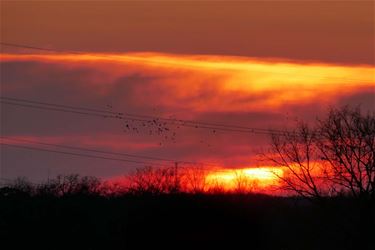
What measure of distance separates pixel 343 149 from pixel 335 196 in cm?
418

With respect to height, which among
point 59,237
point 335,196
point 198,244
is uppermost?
point 335,196

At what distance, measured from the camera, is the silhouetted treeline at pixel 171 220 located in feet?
138

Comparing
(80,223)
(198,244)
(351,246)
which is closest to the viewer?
(198,244)

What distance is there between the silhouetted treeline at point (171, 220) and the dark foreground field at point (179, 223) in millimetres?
43

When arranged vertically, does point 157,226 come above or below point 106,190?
below

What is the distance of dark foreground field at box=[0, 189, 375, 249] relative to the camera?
42.0 m

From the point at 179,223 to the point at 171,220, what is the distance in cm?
37

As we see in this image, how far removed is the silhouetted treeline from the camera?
42.1 metres

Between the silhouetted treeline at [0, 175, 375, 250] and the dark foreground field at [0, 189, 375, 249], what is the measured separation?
0.14 ft

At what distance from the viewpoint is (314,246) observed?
81.1 m

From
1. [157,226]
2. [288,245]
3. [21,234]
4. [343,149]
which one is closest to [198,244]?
[157,226]

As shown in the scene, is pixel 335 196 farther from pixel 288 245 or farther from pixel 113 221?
pixel 113 221

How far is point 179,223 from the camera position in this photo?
42219 mm

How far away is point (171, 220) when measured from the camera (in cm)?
4219
